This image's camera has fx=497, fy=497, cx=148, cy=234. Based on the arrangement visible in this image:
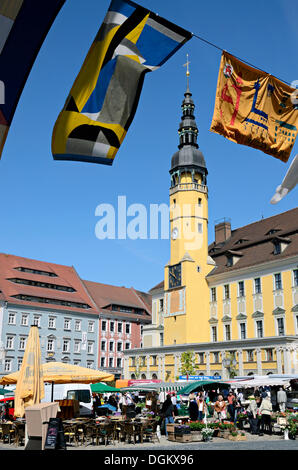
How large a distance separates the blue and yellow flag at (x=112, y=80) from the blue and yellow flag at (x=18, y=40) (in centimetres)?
87

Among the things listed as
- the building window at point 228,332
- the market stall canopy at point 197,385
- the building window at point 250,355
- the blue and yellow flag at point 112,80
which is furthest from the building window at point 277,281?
the blue and yellow flag at point 112,80

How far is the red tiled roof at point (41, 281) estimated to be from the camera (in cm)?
5959

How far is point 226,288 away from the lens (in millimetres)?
53438

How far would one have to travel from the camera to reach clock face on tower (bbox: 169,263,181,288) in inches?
2212

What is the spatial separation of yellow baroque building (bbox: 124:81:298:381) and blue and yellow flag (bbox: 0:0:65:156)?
37967 mm

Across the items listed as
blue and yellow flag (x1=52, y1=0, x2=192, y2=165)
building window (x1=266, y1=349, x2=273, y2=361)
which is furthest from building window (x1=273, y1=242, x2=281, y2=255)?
blue and yellow flag (x1=52, y1=0, x2=192, y2=165)

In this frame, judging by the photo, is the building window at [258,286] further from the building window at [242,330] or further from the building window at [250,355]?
the building window at [250,355]

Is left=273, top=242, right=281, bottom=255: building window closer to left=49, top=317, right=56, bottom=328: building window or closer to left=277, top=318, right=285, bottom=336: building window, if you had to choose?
left=277, top=318, right=285, bottom=336: building window

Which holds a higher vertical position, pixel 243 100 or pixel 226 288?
pixel 226 288

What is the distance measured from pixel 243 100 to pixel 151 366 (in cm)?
4928
